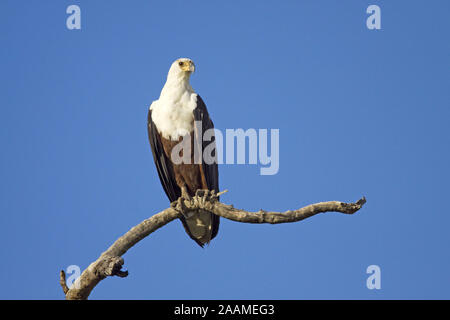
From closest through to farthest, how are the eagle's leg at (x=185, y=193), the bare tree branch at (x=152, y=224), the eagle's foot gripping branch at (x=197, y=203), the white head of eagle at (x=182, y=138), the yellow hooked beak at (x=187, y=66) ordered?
the bare tree branch at (x=152, y=224)
the eagle's foot gripping branch at (x=197, y=203)
the eagle's leg at (x=185, y=193)
the white head of eagle at (x=182, y=138)
the yellow hooked beak at (x=187, y=66)

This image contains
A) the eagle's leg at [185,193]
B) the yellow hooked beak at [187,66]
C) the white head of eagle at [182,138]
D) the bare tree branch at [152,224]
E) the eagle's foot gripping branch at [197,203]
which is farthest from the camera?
the yellow hooked beak at [187,66]

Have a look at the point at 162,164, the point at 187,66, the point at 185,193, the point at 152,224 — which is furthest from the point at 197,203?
the point at 187,66

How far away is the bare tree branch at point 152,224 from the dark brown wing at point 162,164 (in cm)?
129

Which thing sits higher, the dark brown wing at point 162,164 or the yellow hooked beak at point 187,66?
the yellow hooked beak at point 187,66

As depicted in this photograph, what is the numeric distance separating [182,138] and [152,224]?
1531 millimetres

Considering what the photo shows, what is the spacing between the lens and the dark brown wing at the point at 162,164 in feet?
→ 29.3

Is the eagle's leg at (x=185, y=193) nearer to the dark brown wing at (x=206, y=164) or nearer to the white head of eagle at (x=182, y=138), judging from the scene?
the white head of eagle at (x=182, y=138)

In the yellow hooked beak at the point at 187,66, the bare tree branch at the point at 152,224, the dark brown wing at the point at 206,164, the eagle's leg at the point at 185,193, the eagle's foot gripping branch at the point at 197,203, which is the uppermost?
the yellow hooked beak at the point at 187,66

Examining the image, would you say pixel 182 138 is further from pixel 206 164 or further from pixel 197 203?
pixel 197 203

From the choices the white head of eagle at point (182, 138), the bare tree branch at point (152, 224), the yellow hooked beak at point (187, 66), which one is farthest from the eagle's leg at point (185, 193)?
the yellow hooked beak at point (187, 66)

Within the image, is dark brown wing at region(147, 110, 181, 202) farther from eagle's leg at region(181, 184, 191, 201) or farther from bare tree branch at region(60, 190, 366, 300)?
bare tree branch at region(60, 190, 366, 300)

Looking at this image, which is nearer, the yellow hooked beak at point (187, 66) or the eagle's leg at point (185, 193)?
the eagle's leg at point (185, 193)

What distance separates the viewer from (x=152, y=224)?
752 centimetres
